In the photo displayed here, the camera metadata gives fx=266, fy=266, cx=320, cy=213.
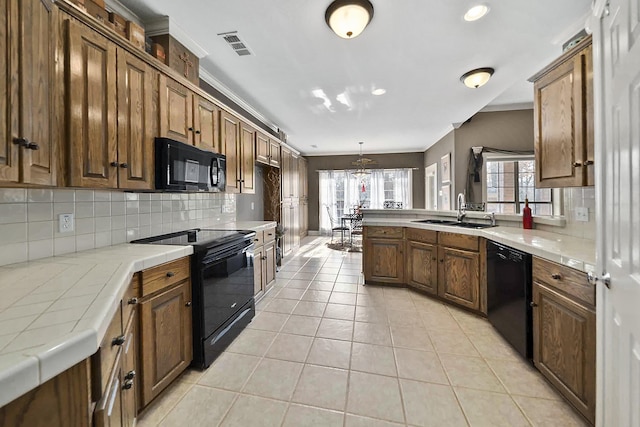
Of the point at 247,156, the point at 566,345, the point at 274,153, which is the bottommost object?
the point at 566,345

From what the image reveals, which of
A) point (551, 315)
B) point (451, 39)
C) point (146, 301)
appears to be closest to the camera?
A: point (146, 301)

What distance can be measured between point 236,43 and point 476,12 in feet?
6.38

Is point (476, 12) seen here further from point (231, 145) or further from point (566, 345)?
point (231, 145)

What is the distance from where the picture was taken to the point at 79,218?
1682 millimetres

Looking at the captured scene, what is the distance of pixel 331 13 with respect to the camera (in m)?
1.93

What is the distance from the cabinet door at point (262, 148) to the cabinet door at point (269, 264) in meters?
1.19

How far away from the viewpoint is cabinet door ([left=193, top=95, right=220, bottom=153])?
2.37m

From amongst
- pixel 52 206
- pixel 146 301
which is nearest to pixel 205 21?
pixel 52 206

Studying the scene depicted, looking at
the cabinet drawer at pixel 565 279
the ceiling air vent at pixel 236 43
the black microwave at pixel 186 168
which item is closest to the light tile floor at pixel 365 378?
the cabinet drawer at pixel 565 279

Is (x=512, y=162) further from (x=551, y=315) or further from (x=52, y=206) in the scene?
(x=52, y=206)

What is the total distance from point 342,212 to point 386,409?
6637 millimetres

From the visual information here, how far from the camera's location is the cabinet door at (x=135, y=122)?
65.0 inches

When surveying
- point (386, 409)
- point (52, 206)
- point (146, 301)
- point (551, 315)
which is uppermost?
point (52, 206)

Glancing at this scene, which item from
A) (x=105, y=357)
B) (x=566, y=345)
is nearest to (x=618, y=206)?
(x=566, y=345)
